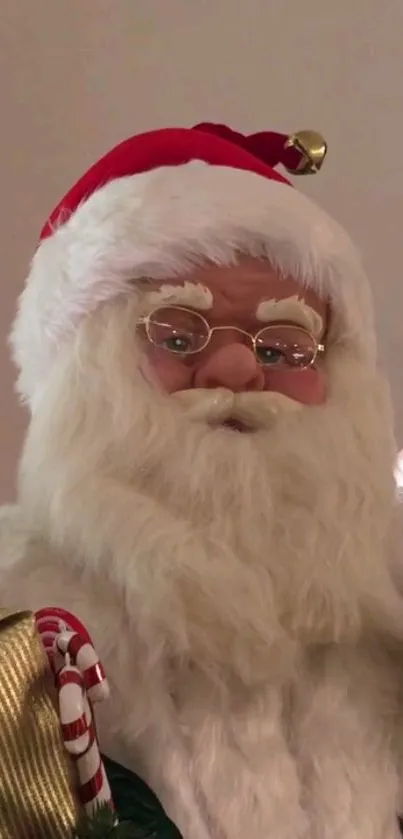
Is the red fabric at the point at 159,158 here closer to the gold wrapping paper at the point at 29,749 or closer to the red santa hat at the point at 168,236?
the red santa hat at the point at 168,236

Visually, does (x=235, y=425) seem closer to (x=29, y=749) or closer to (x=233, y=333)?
(x=233, y=333)

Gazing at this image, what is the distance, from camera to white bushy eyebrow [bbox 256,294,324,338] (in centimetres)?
92

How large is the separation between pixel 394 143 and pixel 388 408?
72 cm

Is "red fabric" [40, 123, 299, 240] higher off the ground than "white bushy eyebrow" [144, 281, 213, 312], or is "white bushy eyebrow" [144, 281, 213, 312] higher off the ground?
"red fabric" [40, 123, 299, 240]

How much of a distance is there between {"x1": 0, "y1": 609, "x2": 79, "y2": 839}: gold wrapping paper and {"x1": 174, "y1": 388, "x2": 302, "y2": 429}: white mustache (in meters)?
0.31

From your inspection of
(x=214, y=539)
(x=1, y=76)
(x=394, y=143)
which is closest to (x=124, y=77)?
(x=1, y=76)

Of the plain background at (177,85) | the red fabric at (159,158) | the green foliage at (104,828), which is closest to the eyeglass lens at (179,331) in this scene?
the red fabric at (159,158)

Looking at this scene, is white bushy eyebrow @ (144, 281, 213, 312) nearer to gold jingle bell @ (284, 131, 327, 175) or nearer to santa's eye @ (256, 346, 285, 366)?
santa's eye @ (256, 346, 285, 366)

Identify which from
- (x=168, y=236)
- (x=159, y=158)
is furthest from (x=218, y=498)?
(x=159, y=158)

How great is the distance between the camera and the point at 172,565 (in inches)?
30.9

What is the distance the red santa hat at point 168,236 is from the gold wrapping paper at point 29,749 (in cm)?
41

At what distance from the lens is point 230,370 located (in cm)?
87

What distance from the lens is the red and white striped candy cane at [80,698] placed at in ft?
1.96

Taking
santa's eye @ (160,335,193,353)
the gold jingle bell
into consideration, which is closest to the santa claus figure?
santa's eye @ (160,335,193,353)
